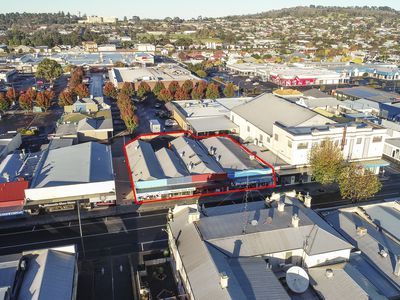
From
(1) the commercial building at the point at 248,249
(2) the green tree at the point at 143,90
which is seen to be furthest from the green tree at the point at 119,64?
(1) the commercial building at the point at 248,249

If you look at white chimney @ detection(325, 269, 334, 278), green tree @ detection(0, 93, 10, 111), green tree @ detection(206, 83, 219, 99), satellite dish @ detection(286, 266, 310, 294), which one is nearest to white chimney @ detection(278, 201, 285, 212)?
satellite dish @ detection(286, 266, 310, 294)

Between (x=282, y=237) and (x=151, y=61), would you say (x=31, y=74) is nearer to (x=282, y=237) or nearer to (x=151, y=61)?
(x=151, y=61)

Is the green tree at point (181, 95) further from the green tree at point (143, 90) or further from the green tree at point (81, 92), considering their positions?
the green tree at point (81, 92)

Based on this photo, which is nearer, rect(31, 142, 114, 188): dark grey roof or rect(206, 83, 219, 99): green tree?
rect(31, 142, 114, 188): dark grey roof

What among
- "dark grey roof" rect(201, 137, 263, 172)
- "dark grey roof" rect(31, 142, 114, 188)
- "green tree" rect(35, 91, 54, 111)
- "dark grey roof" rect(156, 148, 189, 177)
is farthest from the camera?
"green tree" rect(35, 91, 54, 111)

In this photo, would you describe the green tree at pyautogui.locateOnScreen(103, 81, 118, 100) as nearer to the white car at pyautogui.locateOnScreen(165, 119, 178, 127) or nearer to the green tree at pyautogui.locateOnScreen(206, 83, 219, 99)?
the green tree at pyautogui.locateOnScreen(206, 83, 219, 99)

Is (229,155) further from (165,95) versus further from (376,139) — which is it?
(165,95)
